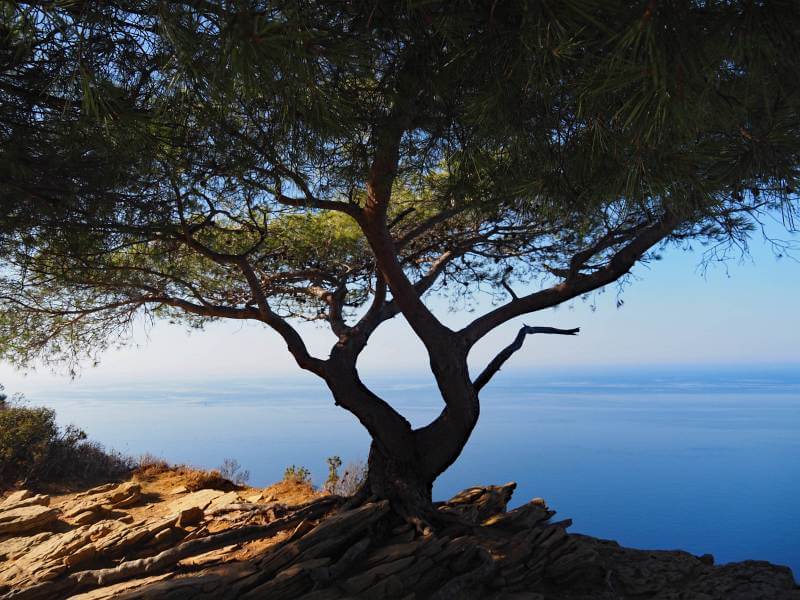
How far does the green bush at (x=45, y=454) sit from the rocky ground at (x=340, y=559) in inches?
92.9

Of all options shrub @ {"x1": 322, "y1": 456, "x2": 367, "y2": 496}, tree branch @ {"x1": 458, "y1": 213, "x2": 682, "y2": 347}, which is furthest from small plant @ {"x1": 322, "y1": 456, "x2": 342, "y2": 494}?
tree branch @ {"x1": 458, "y1": 213, "x2": 682, "y2": 347}

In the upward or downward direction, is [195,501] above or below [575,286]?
below

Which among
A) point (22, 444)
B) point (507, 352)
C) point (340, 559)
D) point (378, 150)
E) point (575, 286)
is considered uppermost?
point (378, 150)

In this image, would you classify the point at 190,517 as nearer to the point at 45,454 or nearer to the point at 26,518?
the point at 26,518

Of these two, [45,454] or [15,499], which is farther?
[45,454]

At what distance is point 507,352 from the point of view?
233 inches

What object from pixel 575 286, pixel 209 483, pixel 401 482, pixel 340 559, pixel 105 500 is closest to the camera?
pixel 340 559

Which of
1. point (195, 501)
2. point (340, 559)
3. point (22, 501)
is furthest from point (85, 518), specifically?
point (340, 559)

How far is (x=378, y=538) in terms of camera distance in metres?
4.93

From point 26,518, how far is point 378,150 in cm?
490

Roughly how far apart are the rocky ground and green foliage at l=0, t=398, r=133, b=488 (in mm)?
2357

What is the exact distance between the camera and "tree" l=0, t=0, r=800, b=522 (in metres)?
2.09

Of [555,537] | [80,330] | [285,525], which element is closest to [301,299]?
[80,330]

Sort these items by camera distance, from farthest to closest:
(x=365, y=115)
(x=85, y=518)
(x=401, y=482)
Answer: (x=85, y=518), (x=401, y=482), (x=365, y=115)
